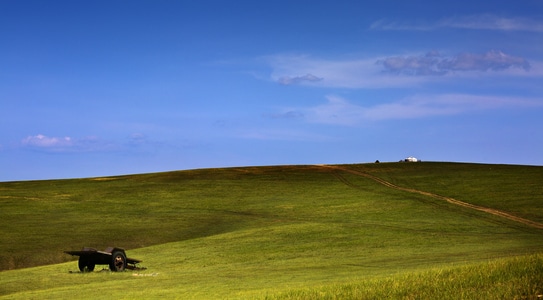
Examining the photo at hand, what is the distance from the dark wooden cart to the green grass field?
665 mm

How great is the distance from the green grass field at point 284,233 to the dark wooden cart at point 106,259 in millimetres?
665

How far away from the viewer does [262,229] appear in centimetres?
5753

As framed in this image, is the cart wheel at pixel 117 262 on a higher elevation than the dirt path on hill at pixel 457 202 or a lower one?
lower

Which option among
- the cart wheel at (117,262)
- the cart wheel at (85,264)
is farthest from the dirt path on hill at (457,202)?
the cart wheel at (85,264)

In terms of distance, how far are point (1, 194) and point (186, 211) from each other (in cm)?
2783

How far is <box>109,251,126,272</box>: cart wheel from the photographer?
130 ft

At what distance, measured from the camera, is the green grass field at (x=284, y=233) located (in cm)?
2492

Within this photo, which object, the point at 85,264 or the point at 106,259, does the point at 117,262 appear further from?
the point at 85,264

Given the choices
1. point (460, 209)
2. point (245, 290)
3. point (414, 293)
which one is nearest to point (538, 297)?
point (414, 293)

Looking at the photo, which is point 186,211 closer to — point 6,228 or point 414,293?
point 6,228

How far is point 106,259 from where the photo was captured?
131ft

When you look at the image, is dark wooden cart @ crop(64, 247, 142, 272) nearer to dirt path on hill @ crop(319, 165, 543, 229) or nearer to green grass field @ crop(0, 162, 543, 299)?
green grass field @ crop(0, 162, 543, 299)

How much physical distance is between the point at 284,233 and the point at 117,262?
57.4 ft

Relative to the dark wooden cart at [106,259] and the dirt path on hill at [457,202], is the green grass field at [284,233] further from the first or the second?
the dirt path on hill at [457,202]
